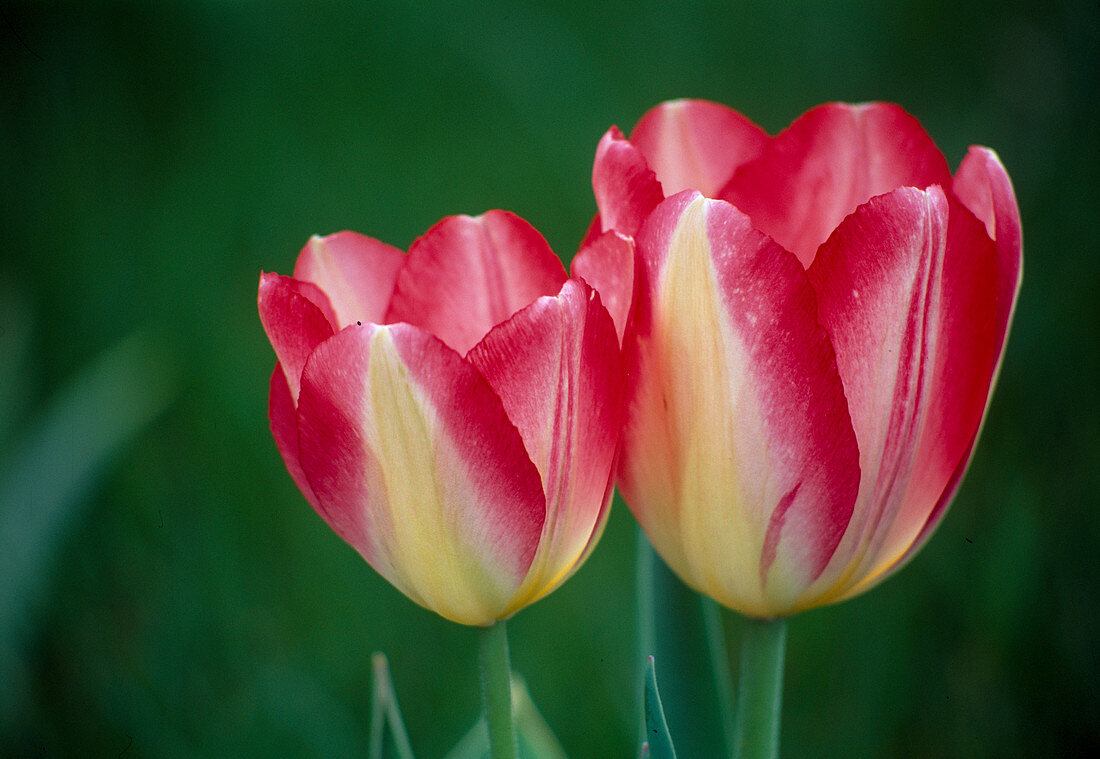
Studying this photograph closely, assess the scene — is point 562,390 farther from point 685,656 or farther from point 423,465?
point 685,656

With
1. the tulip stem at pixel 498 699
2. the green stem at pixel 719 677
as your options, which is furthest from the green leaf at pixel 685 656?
the tulip stem at pixel 498 699

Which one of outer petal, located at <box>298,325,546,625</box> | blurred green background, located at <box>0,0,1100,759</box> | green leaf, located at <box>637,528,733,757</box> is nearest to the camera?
outer petal, located at <box>298,325,546,625</box>

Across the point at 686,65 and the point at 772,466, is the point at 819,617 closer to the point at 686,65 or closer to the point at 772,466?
the point at 772,466

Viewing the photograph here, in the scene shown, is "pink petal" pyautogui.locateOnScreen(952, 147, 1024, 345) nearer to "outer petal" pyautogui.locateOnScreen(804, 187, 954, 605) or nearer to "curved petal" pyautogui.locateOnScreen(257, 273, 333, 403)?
"outer petal" pyautogui.locateOnScreen(804, 187, 954, 605)

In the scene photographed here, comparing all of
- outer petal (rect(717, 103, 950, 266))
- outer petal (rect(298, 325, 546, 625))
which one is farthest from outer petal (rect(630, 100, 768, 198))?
outer petal (rect(298, 325, 546, 625))

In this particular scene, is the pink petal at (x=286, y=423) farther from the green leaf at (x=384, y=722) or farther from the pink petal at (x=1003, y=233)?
the pink petal at (x=1003, y=233)
